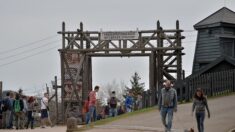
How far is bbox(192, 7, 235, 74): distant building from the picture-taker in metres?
46.2

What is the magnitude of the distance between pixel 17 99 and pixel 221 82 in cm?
1257

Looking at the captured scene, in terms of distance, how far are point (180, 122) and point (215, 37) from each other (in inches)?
932

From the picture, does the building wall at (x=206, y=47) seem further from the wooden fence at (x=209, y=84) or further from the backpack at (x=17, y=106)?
the backpack at (x=17, y=106)

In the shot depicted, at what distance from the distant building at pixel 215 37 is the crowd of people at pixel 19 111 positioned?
19.4 meters

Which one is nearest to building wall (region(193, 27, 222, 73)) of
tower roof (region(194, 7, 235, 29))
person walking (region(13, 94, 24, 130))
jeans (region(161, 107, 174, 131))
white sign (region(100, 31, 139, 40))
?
tower roof (region(194, 7, 235, 29))

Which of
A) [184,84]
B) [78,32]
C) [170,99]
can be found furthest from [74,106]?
[170,99]

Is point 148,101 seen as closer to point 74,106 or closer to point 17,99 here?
point 74,106

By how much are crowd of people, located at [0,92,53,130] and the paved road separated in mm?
4144

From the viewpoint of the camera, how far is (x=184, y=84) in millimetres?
33750

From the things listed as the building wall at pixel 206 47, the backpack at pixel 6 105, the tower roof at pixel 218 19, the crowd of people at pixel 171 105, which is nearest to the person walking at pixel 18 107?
the backpack at pixel 6 105

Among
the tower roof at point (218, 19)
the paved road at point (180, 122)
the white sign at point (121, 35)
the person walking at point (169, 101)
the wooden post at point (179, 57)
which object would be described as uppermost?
the tower roof at point (218, 19)

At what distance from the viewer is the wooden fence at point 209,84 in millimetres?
33594

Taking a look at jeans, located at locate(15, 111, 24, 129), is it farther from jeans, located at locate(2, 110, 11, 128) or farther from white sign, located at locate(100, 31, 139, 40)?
white sign, located at locate(100, 31, 139, 40)

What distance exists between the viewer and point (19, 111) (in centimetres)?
2753
